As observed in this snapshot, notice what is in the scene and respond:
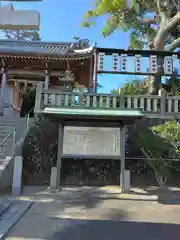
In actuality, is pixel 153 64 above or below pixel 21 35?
below

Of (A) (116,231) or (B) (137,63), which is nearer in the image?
(A) (116,231)

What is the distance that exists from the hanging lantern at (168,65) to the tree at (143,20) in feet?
3.90

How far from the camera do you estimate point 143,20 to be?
16.3 metres

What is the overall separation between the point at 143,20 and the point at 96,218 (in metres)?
13.8

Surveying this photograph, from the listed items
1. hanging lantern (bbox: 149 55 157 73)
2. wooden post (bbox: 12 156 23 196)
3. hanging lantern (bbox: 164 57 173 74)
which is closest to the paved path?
wooden post (bbox: 12 156 23 196)

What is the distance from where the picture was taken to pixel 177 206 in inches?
270

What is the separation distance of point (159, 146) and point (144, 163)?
85 centimetres

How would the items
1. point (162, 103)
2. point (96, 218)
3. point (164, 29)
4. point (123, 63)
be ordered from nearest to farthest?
point (96, 218)
point (162, 103)
point (123, 63)
point (164, 29)

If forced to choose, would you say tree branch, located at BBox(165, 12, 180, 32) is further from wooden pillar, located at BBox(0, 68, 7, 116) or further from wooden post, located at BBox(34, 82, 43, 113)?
wooden pillar, located at BBox(0, 68, 7, 116)

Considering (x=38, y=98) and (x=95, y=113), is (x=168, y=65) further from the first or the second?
(x=38, y=98)

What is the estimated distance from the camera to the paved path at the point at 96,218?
185 inches

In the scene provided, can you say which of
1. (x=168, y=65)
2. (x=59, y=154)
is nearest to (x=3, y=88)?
(x=59, y=154)

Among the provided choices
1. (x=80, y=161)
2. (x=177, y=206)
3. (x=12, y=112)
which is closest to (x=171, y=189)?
(x=177, y=206)

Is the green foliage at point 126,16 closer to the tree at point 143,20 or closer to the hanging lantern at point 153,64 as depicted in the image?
the tree at point 143,20
